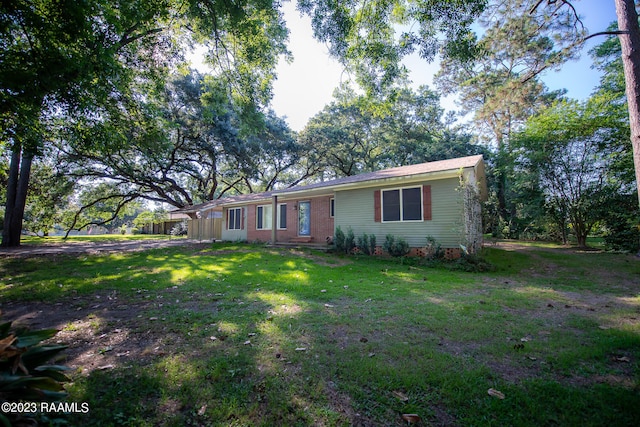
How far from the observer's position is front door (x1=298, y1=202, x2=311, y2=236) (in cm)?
1502

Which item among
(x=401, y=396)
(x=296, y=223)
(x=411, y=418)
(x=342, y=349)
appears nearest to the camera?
(x=411, y=418)

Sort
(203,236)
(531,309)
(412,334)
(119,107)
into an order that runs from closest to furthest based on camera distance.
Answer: (412,334), (531,309), (119,107), (203,236)

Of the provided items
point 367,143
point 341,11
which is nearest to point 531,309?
point 341,11

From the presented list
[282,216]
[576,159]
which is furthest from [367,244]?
[576,159]

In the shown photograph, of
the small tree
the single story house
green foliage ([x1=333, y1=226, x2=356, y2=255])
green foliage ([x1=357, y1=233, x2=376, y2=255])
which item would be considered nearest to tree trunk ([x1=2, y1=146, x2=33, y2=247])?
the single story house

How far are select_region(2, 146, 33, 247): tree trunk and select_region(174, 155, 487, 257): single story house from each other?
1160 centimetres

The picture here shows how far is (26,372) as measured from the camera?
5.85 ft

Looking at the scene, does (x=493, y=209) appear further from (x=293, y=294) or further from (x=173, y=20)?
(x=173, y=20)

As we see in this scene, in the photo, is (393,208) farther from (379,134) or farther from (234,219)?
(379,134)

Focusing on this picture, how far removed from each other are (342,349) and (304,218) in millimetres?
12258

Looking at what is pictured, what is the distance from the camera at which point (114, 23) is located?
6.10 metres

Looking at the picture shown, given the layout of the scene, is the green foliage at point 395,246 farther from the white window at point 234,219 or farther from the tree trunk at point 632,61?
the white window at point 234,219

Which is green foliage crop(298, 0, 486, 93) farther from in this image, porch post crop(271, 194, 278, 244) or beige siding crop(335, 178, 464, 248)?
porch post crop(271, 194, 278, 244)

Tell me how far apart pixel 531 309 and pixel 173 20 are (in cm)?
1260
